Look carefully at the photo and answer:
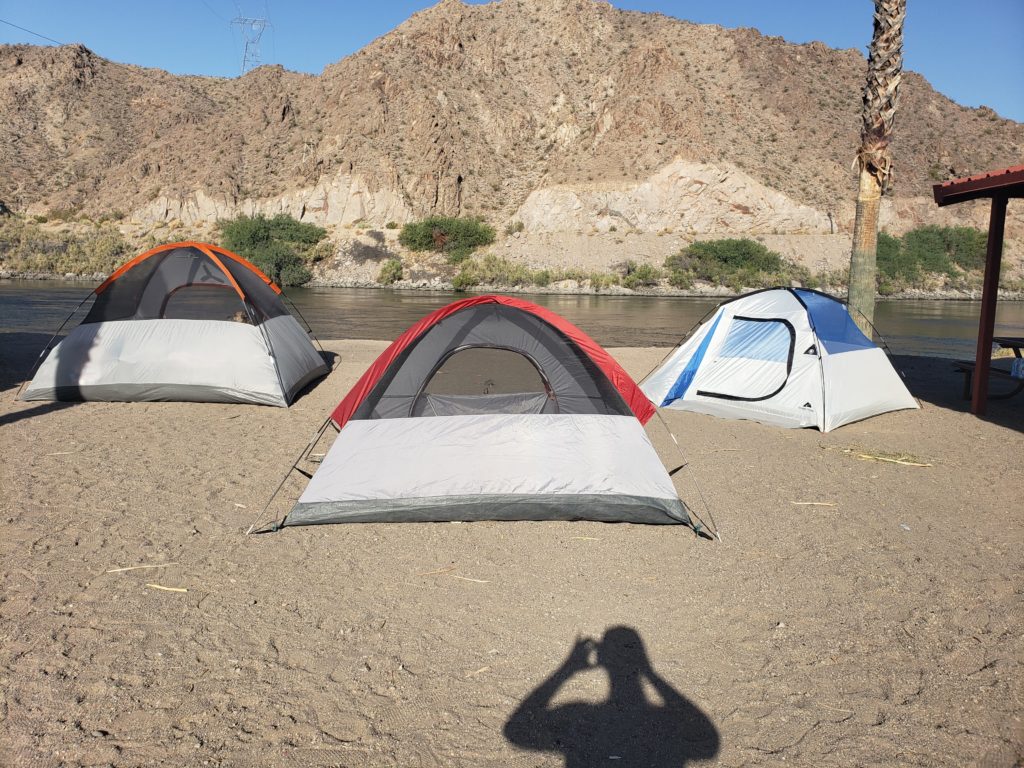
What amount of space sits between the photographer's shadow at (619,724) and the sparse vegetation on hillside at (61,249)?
53.1 metres

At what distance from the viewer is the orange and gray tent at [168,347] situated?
9.48m

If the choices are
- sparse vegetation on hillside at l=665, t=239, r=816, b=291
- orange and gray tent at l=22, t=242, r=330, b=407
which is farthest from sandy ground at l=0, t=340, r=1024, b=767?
sparse vegetation on hillside at l=665, t=239, r=816, b=291

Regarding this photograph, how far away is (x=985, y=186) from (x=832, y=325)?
Answer: 6.97 feet

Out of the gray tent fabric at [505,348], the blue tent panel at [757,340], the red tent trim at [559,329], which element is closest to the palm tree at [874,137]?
the blue tent panel at [757,340]

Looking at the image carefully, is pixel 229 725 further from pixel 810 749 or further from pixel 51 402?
pixel 51 402

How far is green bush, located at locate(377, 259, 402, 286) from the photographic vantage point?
48281 mm

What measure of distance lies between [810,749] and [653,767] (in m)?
0.66

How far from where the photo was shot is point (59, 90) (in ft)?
255

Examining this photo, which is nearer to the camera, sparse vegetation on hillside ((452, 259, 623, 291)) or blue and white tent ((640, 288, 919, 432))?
blue and white tent ((640, 288, 919, 432))

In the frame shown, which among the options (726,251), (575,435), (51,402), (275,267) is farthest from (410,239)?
(575,435)

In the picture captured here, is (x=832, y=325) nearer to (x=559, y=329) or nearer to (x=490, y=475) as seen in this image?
(x=559, y=329)

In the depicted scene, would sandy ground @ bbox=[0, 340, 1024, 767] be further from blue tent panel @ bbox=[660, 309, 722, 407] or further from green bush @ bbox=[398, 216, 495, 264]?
green bush @ bbox=[398, 216, 495, 264]

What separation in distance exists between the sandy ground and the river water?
13260mm

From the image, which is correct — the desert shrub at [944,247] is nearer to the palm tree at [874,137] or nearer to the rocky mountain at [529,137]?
the rocky mountain at [529,137]
